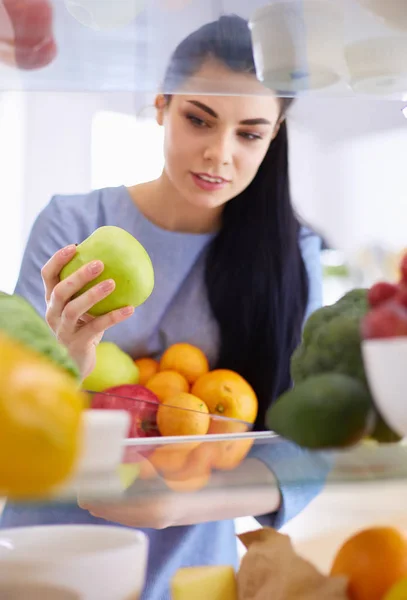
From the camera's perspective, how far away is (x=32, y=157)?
2020 mm

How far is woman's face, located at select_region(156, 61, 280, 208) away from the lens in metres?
1.16

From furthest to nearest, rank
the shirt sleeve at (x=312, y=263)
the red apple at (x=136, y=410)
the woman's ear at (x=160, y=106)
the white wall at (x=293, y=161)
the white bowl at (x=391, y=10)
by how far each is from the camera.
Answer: the white wall at (x=293, y=161) → the shirt sleeve at (x=312, y=263) → the woman's ear at (x=160, y=106) → the red apple at (x=136, y=410) → the white bowl at (x=391, y=10)

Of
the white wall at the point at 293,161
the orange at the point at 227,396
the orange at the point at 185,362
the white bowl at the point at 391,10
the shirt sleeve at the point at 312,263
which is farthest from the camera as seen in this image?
the white wall at the point at 293,161

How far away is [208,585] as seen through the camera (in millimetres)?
380

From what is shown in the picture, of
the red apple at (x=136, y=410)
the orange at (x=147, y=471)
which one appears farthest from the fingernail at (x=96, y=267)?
the orange at (x=147, y=471)

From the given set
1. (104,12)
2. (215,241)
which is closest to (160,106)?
(215,241)

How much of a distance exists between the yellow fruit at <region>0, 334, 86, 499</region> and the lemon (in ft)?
0.49

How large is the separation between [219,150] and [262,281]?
28 cm

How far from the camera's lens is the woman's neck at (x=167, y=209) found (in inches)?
52.9

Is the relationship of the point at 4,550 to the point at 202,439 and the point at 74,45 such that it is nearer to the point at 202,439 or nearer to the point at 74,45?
the point at 202,439

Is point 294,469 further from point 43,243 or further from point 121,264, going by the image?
point 43,243

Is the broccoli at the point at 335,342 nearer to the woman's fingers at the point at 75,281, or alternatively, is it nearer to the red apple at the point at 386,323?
the red apple at the point at 386,323

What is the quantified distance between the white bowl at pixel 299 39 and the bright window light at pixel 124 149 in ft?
5.31

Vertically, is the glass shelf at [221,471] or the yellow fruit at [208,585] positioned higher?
the glass shelf at [221,471]
